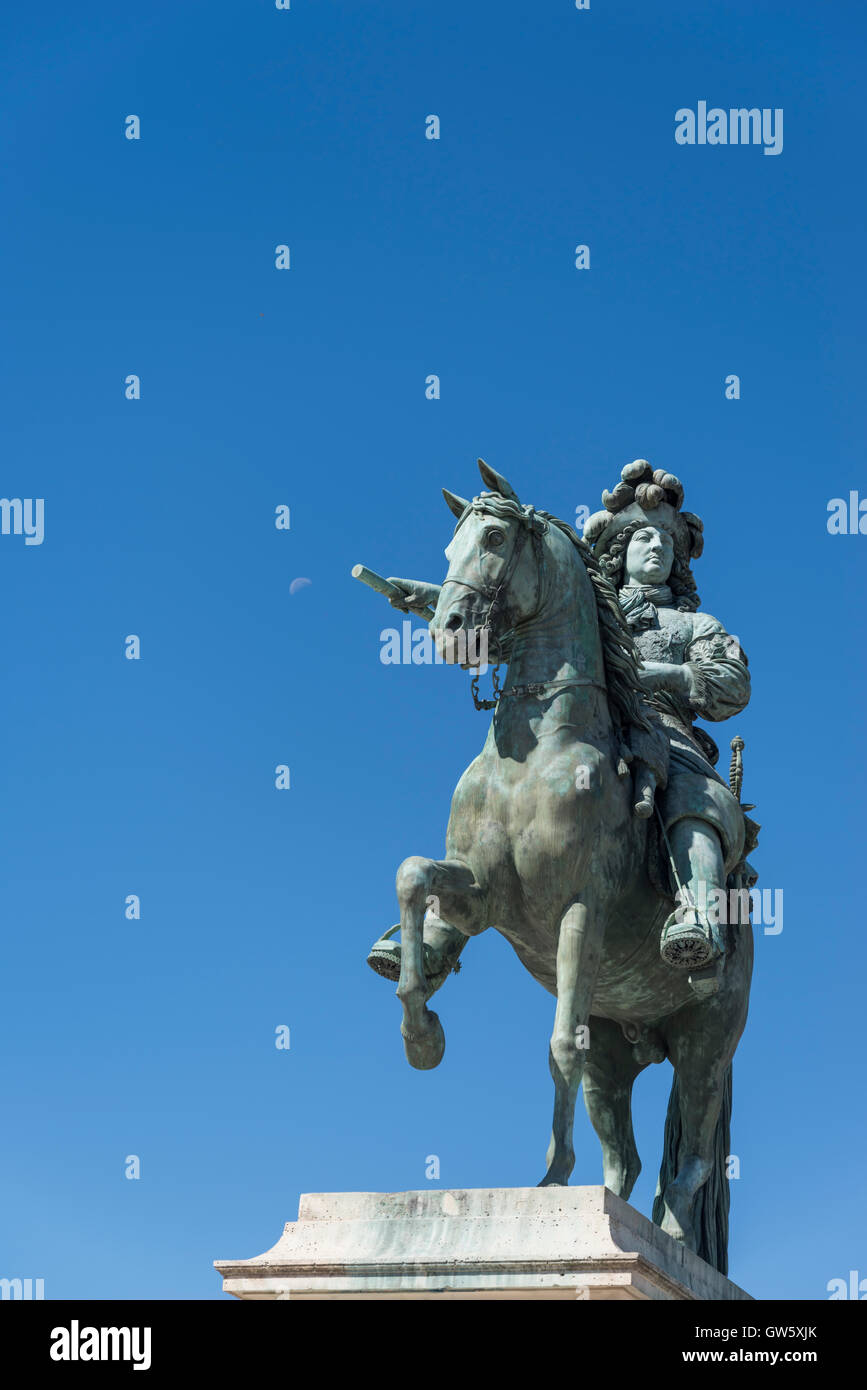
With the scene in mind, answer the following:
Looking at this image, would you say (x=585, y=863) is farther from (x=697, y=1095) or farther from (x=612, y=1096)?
(x=612, y=1096)

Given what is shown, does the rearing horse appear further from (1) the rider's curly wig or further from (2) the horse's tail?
(1) the rider's curly wig

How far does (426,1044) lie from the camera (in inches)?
520

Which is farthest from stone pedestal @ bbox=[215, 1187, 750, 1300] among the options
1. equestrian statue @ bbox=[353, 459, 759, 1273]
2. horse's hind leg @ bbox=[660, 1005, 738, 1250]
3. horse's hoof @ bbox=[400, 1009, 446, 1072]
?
horse's hind leg @ bbox=[660, 1005, 738, 1250]

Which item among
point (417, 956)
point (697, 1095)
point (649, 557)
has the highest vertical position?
point (649, 557)

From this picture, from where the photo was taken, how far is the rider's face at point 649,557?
53.9ft

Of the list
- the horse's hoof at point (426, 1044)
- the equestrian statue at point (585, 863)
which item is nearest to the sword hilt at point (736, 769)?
the equestrian statue at point (585, 863)

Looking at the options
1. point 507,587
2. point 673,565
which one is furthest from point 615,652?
point 673,565

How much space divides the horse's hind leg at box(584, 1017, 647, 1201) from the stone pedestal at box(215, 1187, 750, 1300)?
8.11 feet

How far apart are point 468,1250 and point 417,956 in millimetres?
1759

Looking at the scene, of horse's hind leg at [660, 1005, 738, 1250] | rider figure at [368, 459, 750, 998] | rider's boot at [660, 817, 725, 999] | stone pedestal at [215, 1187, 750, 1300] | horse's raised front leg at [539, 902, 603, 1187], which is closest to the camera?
stone pedestal at [215, 1187, 750, 1300]

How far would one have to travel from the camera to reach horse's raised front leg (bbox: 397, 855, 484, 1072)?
43.0ft
